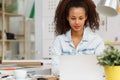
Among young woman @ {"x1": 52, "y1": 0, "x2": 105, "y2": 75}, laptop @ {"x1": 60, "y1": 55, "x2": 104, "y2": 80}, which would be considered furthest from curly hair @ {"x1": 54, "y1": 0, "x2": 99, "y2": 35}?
laptop @ {"x1": 60, "y1": 55, "x2": 104, "y2": 80}

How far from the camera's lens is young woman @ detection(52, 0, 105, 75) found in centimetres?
193

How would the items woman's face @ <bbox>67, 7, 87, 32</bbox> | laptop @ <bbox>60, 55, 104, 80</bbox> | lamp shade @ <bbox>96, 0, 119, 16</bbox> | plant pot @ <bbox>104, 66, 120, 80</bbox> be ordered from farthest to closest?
woman's face @ <bbox>67, 7, 87, 32</bbox> → laptop @ <bbox>60, 55, 104, 80</bbox> → plant pot @ <bbox>104, 66, 120, 80</bbox> → lamp shade @ <bbox>96, 0, 119, 16</bbox>

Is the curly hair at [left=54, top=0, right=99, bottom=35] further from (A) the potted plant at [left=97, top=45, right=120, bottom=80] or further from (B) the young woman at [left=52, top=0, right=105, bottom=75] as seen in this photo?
(A) the potted plant at [left=97, top=45, right=120, bottom=80]

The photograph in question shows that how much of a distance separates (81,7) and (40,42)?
169 cm

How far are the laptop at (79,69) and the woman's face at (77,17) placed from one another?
52cm

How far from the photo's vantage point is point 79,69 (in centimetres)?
139

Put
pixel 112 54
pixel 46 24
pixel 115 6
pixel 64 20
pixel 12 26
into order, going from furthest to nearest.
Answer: pixel 12 26 → pixel 46 24 → pixel 64 20 → pixel 112 54 → pixel 115 6

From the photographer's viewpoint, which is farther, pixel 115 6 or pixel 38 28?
pixel 38 28

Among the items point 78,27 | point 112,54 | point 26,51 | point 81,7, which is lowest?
point 26,51

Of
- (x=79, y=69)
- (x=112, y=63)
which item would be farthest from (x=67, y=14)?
(x=112, y=63)

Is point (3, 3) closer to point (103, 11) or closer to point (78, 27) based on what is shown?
point (78, 27)

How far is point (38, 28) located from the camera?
3.60 metres

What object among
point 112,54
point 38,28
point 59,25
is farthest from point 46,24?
point 112,54

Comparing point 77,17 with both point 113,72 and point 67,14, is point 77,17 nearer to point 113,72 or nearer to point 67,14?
point 67,14
